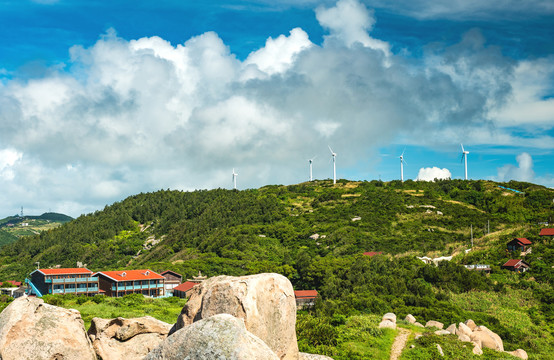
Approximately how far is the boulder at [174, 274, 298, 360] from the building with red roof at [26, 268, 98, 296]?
2759 inches

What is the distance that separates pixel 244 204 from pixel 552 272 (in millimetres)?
106987

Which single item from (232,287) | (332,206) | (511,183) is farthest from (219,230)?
(232,287)

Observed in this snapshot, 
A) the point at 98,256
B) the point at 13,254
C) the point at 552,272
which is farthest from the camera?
the point at 13,254

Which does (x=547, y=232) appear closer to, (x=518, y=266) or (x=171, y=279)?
(x=518, y=266)

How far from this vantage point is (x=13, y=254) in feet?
543

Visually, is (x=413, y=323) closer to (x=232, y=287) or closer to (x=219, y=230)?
(x=232, y=287)

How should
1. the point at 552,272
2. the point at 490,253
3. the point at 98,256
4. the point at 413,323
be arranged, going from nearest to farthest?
the point at 413,323 < the point at 552,272 < the point at 490,253 < the point at 98,256

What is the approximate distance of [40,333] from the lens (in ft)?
64.6

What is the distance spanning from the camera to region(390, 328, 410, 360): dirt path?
38.2 metres

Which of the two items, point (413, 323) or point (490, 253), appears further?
point (490, 253)


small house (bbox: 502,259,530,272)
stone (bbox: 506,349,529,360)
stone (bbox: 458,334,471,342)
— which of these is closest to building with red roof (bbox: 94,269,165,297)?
stone (bbox: 458,334,471,342)

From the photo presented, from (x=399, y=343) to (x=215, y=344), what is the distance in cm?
3234

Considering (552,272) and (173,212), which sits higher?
(173,212)

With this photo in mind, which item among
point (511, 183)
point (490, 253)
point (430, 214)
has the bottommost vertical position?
point (490, 253)
